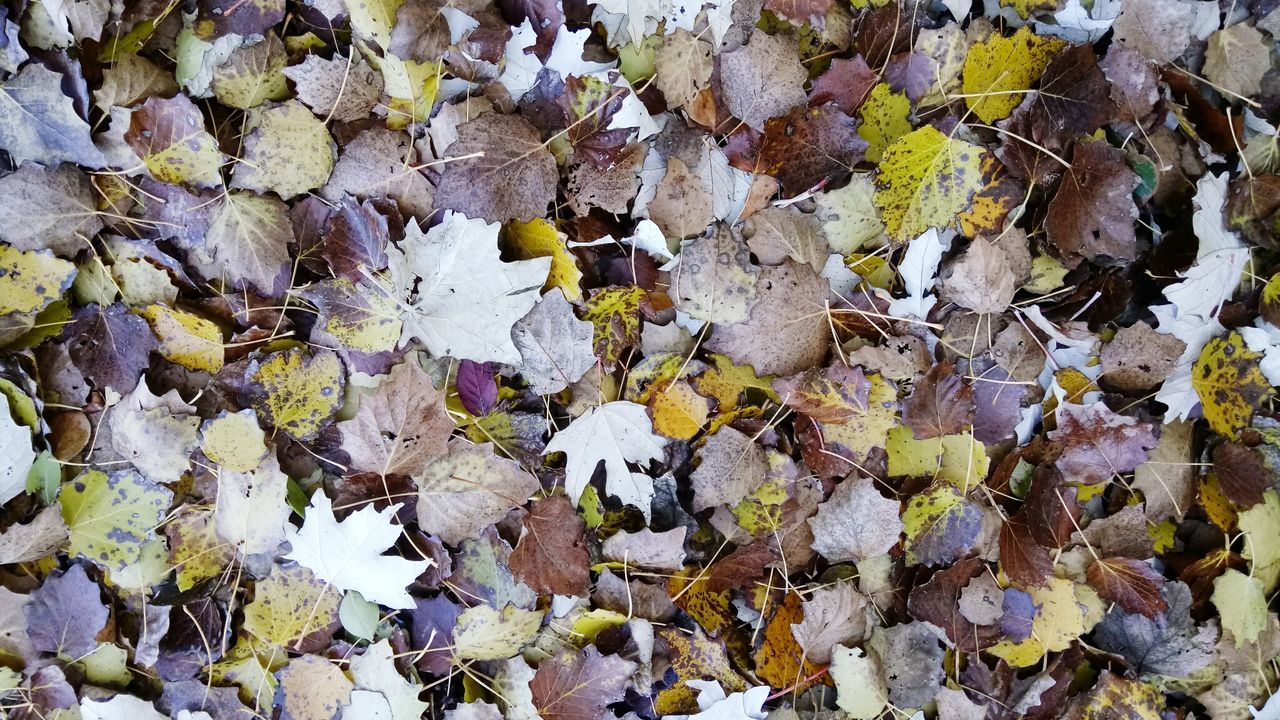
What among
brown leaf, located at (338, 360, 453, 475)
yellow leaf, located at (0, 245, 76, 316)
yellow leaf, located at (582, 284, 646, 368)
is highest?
yellow leaf, located at (0, 245, 76, 316)

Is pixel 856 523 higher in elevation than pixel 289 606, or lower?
higher

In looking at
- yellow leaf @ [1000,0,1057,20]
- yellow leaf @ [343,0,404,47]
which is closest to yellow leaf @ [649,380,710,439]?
yellow leaf @ [343,0,404,47]

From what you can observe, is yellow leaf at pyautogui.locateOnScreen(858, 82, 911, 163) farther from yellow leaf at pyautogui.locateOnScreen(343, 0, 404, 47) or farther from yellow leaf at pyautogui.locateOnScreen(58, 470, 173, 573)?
yellow leaf at pyautogui.locateOnScreen(58, 470, 173, 573)

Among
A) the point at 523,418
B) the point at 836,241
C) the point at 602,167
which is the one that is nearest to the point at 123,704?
the point at 523,418

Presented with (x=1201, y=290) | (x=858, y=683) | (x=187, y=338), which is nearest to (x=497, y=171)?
(x=187, y=338)

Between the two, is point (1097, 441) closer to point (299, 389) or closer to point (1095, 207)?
point (1095, 207)

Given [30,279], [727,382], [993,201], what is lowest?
[727,382]

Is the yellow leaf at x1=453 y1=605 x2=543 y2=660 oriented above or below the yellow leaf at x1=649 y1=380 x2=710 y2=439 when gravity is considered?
below

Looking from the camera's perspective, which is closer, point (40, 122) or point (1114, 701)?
point (40, 122)

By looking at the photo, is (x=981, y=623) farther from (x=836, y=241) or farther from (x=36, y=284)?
(x=36, y=284)
